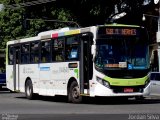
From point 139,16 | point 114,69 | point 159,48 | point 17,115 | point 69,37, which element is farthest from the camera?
point 139,16

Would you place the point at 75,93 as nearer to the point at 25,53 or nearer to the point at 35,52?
the point at 35,52

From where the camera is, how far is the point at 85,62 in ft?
70.9

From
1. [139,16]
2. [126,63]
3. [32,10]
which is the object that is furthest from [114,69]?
[32,10]

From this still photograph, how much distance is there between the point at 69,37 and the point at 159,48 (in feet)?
76.8

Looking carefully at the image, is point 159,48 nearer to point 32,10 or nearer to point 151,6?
point 151,6

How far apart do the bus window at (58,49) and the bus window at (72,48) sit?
18.4 inches

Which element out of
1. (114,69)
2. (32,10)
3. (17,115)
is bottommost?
(17,115)

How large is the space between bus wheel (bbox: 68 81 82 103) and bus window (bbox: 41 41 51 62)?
2656 mm

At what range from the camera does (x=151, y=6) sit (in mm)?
51688

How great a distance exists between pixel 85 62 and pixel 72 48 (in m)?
1.20

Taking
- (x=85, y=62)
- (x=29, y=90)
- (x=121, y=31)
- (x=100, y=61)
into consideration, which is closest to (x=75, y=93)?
(x=85, y=62)

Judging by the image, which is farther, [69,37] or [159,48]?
[159,48]

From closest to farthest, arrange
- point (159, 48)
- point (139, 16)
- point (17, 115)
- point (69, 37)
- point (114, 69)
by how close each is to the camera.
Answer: point (17, 115) < point (114, 69) < point (69, 37) < point (159, 48) < point (139, 16)

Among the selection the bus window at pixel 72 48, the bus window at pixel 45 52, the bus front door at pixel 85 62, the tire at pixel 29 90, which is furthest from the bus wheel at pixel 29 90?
the bus front door at pixel 85 62
